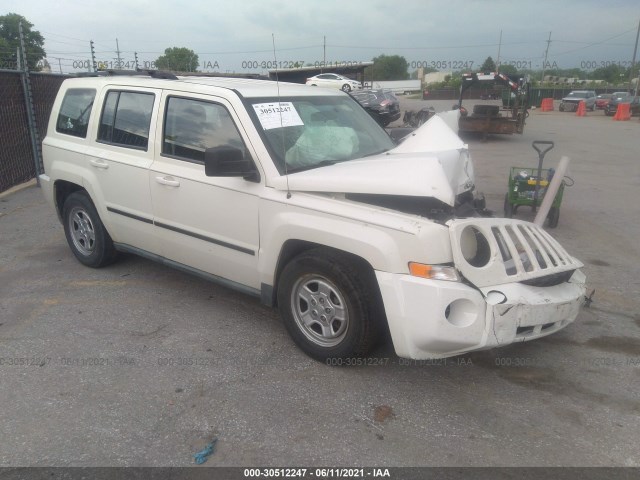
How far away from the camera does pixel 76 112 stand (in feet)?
16.8

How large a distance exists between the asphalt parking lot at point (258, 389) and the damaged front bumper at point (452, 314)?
440 mm

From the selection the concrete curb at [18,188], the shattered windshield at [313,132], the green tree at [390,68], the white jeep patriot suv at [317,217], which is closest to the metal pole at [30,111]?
the concrete curb at [18,188]

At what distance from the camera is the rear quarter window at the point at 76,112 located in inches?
196

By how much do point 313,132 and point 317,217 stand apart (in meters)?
0.96

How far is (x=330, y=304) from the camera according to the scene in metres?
3.43

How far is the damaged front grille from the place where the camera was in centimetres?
303

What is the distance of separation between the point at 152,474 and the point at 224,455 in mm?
365

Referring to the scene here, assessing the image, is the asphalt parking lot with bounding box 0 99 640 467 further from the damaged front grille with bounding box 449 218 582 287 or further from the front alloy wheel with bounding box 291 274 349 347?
the damaged front grille with bounding box 449 218 582 287

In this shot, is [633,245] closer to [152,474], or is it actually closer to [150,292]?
[150,292]

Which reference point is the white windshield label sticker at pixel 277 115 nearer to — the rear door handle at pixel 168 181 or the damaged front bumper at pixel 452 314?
the rear door handle at pixel 168 181

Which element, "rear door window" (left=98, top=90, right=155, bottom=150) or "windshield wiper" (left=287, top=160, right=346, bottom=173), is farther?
"rear door window" (left=98, top=90, right=155, bottom=150)

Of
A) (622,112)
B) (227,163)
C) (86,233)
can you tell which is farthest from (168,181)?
(622,112)

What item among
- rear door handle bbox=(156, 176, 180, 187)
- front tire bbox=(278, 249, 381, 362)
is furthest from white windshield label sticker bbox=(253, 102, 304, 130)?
front tire bbox=(278, 249, 381, 362)

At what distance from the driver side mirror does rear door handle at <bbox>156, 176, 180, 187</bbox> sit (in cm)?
70
